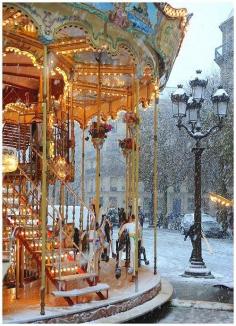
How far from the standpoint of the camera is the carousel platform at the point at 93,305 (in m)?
7.61

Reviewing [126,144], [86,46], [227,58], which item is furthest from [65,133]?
[227,58]

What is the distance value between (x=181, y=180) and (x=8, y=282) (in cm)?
3132

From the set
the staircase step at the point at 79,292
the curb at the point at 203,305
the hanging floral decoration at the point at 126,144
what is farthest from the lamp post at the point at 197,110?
the staircase step at the point at 79,292

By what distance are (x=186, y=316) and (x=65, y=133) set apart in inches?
211

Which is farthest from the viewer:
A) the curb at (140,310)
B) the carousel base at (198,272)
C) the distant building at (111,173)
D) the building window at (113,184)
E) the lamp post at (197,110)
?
the building window at (113,184)

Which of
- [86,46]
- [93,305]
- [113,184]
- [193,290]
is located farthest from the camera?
[113,184]

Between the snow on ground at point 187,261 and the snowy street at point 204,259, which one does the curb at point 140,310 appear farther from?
the snowy street at point 204,259

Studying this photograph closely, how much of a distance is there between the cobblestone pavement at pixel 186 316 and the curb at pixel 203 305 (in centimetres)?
17

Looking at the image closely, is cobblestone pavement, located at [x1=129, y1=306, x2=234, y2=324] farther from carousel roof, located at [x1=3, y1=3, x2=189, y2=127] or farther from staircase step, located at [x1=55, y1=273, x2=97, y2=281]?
carousel roof, located at [x1=3, y1=3, x2=189, y2=127]

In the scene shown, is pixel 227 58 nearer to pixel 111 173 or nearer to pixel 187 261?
pixel 111 173

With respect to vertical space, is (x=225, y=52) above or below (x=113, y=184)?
above

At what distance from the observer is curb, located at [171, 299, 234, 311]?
33.1 ft

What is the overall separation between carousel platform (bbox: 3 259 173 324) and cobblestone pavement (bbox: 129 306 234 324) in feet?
0.55

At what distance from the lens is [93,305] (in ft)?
27.0
